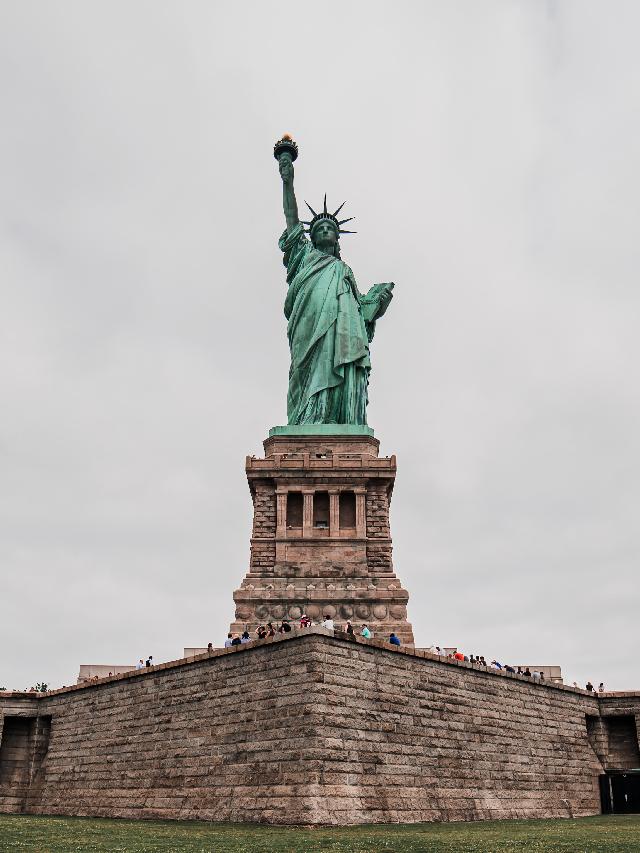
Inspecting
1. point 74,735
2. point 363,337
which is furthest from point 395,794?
point 363,337

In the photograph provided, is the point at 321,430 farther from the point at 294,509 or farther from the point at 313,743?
the point at 313,743

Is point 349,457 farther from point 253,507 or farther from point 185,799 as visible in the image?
point 185,799

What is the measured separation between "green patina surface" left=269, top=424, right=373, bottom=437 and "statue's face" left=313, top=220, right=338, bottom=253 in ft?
36.2

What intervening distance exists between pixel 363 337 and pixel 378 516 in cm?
1014

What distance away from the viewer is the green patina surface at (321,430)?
33094 millimetres

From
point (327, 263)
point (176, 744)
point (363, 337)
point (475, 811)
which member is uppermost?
point (327, 263)

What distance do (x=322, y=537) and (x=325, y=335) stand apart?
1087 cm

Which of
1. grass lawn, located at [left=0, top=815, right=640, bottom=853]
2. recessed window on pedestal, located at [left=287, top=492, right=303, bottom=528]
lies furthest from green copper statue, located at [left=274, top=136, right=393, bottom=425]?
grass lawn, located at [left=0, top=815, right=640, bottom=853]

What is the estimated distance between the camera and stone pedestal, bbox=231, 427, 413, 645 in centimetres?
2769

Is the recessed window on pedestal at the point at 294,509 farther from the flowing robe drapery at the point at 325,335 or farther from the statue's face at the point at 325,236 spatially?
the statue's face at the point at 325,236

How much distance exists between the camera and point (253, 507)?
102 feet

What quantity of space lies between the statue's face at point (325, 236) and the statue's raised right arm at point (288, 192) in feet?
3.88

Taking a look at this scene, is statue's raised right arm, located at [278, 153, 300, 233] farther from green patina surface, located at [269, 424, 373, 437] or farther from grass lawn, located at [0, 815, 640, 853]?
grass lawn, located at [0, 815, 640, 853]

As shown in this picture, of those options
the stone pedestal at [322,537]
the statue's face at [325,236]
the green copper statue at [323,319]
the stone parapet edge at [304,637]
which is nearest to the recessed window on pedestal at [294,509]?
the stone pedestal at [322,537]
